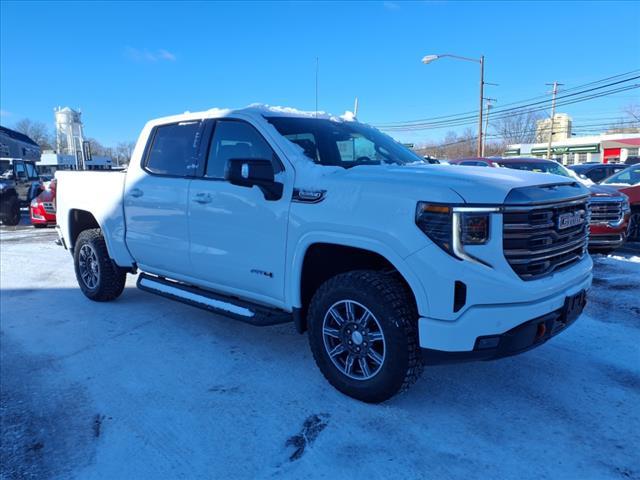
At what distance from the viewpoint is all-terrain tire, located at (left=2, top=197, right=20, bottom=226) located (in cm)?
1462

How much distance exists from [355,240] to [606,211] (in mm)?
6307

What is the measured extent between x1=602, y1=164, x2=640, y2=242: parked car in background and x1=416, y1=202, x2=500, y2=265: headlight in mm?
8030

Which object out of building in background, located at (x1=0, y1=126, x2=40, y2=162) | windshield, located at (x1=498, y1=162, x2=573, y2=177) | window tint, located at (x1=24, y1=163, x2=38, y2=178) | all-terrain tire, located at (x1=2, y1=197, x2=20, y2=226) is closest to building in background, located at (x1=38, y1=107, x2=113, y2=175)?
building in background, located at (x1=0, y1=126, x2=40, y2=162)

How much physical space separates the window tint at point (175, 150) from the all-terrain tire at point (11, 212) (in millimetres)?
12216

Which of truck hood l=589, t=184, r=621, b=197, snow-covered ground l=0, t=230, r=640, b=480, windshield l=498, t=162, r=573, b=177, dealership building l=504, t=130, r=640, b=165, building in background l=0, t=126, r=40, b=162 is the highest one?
dealership building l=504, t=130, r=640, b=165

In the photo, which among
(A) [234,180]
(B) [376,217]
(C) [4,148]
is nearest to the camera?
(B) [376,217]

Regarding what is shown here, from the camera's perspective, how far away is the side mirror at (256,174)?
3464 mm

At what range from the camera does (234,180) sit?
3572 millimetres

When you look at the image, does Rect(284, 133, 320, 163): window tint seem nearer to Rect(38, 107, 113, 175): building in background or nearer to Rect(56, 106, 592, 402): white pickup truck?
Rect(56, 106, 592, 402): white pickup truck

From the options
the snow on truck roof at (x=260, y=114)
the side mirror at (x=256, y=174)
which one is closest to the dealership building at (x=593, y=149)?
the snow on truck roof at (x=260, y=114)

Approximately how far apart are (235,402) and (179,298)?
1.48 meters

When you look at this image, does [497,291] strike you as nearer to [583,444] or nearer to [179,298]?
[583,444]

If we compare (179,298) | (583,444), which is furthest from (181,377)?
(583,444)

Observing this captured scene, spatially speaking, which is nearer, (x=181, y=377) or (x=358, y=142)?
(x=181, y=377)
